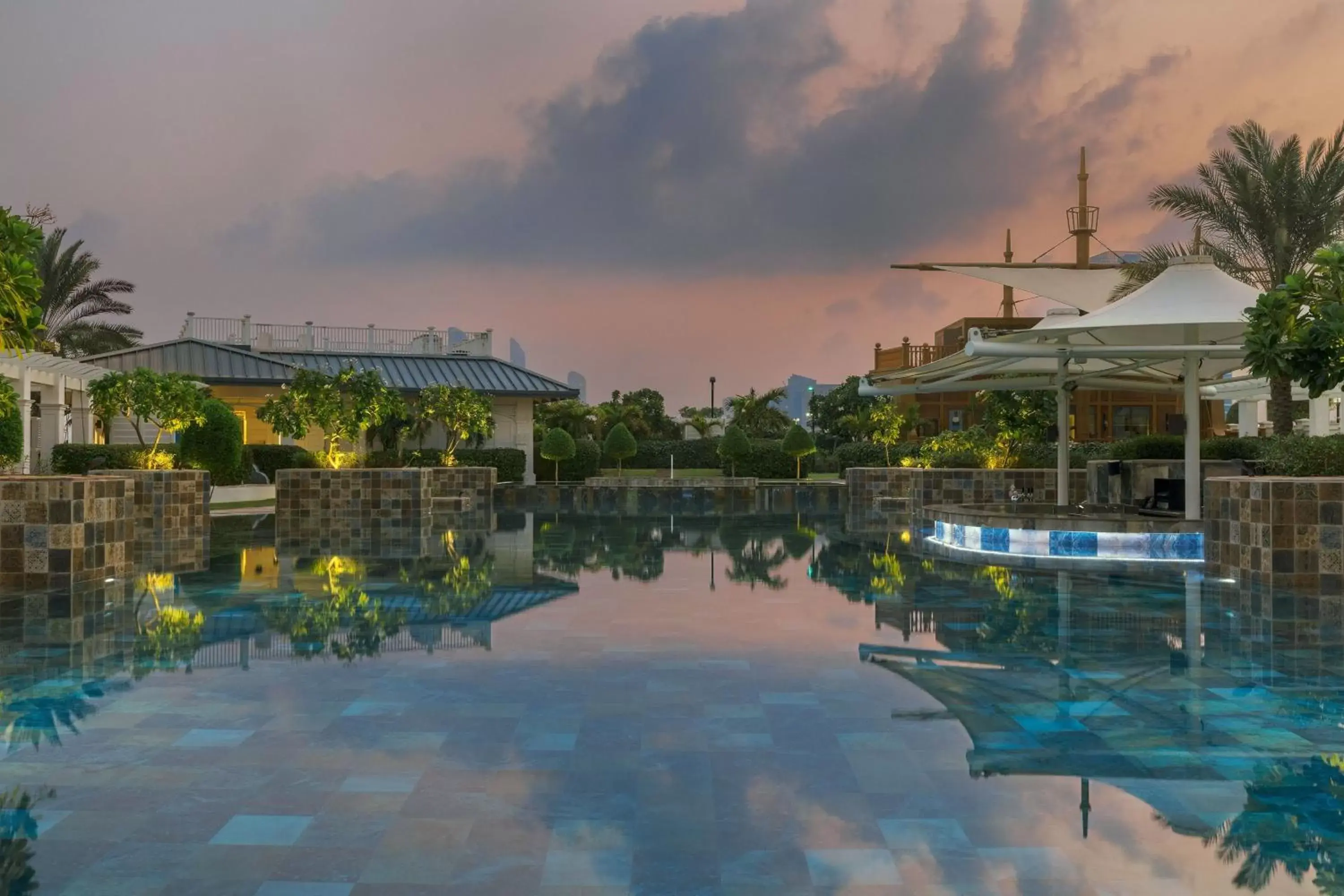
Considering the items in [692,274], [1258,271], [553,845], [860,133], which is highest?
[860,133]

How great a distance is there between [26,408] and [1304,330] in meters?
22.0

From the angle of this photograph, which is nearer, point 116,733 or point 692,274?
point 116,733

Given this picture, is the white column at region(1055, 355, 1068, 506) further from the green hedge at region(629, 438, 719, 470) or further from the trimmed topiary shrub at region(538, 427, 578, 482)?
the green hedge at region(629, 438, 719, 470)

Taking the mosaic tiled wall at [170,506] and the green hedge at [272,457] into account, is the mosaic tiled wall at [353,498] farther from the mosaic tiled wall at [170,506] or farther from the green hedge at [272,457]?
the green hedge at [272,457]

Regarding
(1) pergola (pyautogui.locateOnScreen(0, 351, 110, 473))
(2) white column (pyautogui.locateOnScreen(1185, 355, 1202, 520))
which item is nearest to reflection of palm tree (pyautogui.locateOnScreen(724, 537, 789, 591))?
(2) white column (pyautogui.locateOnScreen(1185, 355, 1202, 520))

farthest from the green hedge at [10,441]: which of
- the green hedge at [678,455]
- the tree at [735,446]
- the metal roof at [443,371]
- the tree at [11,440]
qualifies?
the green hedge at [678,455]

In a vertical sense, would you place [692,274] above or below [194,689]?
above

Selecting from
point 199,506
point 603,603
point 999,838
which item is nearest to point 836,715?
point 999,838

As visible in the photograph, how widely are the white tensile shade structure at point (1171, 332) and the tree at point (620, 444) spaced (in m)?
25.2

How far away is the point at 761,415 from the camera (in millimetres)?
45062

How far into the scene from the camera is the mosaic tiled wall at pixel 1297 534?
359 inches

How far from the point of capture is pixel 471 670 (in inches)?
236

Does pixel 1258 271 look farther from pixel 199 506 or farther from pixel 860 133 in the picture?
pixel 199 506

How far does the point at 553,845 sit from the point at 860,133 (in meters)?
26.4
